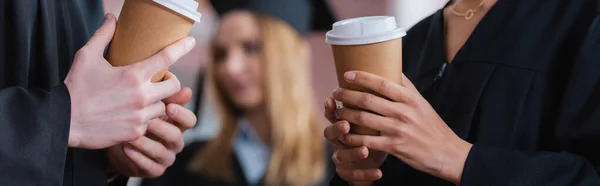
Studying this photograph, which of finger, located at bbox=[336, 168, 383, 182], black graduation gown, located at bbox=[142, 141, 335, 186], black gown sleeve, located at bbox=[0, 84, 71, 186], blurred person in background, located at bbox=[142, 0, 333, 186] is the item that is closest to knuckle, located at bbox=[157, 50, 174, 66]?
black gown sleeve, located at bbox=[0, 84, 71, 186]

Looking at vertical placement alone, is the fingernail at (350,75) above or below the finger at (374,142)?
above

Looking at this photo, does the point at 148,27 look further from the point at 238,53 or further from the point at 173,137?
the point at 238,53

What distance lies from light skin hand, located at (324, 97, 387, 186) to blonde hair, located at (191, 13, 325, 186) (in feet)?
5.30

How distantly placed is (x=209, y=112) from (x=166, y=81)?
73.9 inches

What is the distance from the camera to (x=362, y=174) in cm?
107

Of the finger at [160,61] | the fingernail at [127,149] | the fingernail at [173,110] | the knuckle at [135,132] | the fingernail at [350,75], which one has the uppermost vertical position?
the finger at [160,61]

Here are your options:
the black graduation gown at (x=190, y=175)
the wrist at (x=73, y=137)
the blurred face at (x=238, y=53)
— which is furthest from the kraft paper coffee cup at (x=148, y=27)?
the black graduation gown at (x=190, y=175)

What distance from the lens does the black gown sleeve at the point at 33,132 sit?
34.7 inches

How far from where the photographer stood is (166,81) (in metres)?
0.94

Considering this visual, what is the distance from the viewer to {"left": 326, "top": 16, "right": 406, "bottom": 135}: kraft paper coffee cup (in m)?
0.91

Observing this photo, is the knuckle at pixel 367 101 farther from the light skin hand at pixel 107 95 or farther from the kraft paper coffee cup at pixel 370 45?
the light skin hand at pixel 107 95

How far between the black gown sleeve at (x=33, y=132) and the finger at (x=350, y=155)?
0.41 metres

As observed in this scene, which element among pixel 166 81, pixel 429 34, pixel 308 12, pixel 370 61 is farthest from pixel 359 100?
pixel 308 12

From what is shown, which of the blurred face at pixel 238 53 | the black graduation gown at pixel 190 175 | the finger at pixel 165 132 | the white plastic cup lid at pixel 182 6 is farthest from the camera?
the black graduation gown at pixel 190 175
